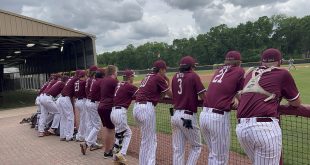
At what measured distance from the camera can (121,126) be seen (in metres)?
7.55

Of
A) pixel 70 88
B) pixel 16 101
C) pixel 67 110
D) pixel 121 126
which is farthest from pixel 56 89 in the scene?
pixel 16 101

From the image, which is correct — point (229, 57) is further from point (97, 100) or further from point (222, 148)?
point (97, 100)

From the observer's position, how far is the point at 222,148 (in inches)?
198

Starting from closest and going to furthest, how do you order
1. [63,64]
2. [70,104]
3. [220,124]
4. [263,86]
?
[263,86], [220,124], [70,104], [63,64]

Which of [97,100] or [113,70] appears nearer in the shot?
[113,70]

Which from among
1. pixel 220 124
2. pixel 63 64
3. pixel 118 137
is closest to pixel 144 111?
pixel 118 137

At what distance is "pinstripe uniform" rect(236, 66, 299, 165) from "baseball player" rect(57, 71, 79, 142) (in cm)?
693

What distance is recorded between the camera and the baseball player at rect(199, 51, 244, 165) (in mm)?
Answer: 4957

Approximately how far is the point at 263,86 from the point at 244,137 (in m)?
0.59

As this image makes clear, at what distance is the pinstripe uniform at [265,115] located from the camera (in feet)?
13.4

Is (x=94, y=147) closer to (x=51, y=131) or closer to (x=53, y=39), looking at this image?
(x=51, y=131)

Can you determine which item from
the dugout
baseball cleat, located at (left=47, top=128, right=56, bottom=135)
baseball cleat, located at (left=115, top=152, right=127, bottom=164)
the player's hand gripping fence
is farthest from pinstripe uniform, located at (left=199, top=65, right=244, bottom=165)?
the dugout

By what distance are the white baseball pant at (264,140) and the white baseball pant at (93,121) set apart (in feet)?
17.6

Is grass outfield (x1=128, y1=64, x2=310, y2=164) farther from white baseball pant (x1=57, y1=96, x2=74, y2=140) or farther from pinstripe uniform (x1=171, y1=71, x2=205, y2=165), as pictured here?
white baseball pant (x1=57, y1=96, x2=74, y2=140)
